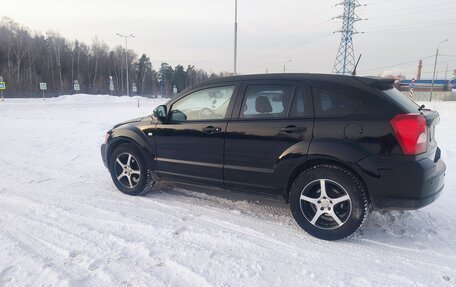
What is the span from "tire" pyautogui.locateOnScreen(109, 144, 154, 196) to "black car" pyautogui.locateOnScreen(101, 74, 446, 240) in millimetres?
441

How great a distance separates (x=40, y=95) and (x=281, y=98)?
59107mm

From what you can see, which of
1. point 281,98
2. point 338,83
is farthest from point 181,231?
point 338,83

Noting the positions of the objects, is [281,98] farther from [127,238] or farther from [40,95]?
[40,95]

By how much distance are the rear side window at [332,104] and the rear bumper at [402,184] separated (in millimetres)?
586

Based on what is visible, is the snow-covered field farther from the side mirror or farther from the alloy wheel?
the side mirror

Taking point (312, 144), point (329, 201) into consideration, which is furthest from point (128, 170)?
point (329, 201)

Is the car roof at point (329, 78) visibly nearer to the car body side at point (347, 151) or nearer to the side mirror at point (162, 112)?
the car body side at point (347, 151)

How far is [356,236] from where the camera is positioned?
3.60 meters

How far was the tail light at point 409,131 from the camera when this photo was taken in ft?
10.1

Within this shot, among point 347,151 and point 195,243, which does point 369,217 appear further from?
point 195,243

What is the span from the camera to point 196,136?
4.23 m

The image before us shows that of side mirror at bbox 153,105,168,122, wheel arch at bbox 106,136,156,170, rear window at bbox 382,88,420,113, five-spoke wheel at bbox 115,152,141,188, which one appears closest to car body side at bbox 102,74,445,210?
rear window at bbox 382,88,420,113

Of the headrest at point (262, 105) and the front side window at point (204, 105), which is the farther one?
the front side window at point (204, 105)

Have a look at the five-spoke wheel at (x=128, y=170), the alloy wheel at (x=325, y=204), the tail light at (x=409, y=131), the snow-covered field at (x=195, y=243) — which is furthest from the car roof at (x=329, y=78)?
the five-spoke wheel at (x=128, y=170)
